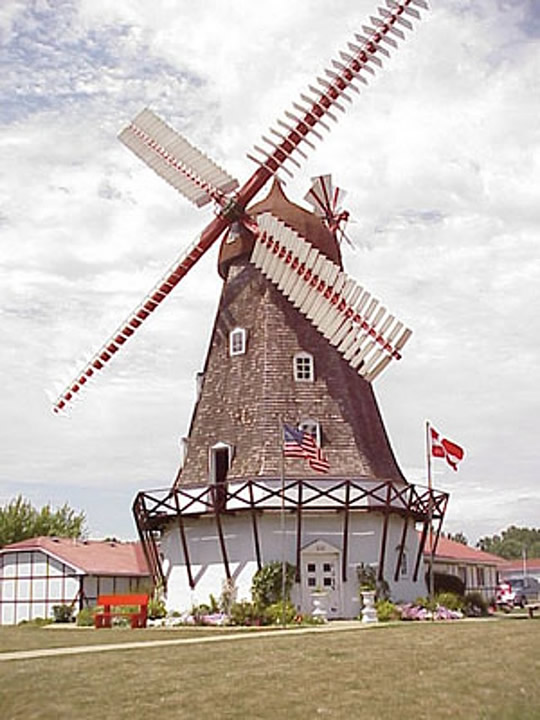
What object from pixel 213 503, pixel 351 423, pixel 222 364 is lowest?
pixel 213 503

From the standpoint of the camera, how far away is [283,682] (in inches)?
529

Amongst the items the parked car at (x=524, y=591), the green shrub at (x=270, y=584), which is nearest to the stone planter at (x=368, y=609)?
the green shrub at (x=270, y=584)

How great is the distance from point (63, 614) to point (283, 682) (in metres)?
22.2

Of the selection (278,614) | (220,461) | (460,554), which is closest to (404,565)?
(278,614)

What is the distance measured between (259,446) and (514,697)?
16609 mm

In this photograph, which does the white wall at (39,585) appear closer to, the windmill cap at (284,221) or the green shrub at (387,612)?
the windmill cap at (284,221)

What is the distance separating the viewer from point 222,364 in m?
31.9

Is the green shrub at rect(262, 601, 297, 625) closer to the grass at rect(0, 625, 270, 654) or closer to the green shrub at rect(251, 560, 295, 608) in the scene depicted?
the green shrub at rect(251, 560, 295, 608)

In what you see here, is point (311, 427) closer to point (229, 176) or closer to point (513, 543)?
point (229, 176)

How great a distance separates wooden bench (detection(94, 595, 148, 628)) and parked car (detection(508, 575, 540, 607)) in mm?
24981

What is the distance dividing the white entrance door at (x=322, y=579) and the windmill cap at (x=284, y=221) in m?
9.89

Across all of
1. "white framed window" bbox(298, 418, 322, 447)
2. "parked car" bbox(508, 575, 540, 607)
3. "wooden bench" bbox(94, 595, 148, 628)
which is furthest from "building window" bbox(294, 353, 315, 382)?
"parked car" bbox(508, 575, 540, 607)

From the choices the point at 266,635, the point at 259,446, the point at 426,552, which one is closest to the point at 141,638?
the point at 266,635

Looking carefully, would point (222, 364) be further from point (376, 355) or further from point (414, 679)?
point (414, 679)
